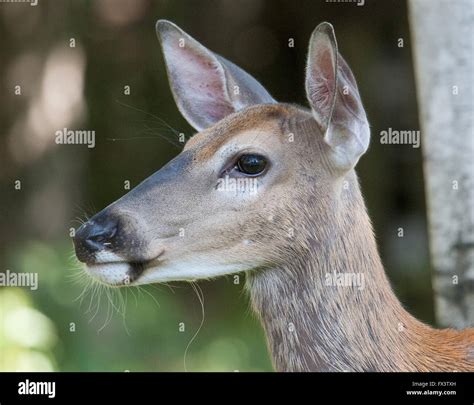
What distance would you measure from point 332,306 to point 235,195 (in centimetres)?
47

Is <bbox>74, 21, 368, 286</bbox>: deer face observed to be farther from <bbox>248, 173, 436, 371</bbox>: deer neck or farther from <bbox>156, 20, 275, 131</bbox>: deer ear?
<bbox>156, 20, 275, 131</bbox>: deer ear

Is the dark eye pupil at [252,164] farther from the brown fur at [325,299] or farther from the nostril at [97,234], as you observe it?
the nostril at [97,234]

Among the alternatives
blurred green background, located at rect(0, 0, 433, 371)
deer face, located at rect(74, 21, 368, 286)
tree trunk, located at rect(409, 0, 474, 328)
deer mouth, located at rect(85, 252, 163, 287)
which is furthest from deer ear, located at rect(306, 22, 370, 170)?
blurred green background, located at rect(0, 0, 433, 371)

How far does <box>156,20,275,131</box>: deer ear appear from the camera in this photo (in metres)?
3.53

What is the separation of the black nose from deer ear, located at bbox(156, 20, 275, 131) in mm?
745

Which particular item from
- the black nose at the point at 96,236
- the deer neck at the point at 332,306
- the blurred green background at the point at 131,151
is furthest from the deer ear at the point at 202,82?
the blurred green background at the point at 131,151

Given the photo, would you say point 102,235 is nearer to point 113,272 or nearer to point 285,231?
point 113,272

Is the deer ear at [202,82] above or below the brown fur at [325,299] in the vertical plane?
above

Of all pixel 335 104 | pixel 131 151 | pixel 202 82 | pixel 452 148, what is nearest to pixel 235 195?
pixel 335 104

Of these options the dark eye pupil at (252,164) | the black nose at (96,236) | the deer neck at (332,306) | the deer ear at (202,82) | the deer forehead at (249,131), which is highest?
the deer ear at (202,82)

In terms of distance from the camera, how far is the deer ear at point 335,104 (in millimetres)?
2980

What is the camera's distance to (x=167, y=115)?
5.34m

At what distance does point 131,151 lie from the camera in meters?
5.48
